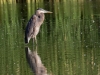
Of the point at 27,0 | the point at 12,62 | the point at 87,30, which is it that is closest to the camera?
the point at 12,62

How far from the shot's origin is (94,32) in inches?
576

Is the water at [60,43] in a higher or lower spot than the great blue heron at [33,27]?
lower

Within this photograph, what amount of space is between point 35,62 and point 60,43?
2.21 m

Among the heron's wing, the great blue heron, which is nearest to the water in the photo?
the great blue heron

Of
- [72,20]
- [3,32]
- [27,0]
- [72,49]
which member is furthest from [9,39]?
[27,0]

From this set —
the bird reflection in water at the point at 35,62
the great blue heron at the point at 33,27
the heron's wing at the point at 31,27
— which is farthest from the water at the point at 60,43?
the heron's wing at the point at 31,27

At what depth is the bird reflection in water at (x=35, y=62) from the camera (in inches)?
381

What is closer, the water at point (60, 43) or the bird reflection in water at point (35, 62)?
the bird reflection in water at point (35, 62)

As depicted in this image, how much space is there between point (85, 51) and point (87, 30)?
11.7 feet

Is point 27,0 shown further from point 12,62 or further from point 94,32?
point 12,62

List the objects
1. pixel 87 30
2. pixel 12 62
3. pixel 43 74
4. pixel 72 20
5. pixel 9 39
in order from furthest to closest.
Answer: pixel 72 20 → pixel 87 30 → pixel 9 39 → pixel 12 62 → pixel 43 74

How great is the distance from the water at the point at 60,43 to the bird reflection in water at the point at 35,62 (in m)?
0.09

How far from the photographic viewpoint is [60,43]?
42.2 ft

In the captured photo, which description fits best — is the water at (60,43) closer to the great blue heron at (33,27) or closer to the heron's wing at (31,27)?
the great blue heron at (33,27)
